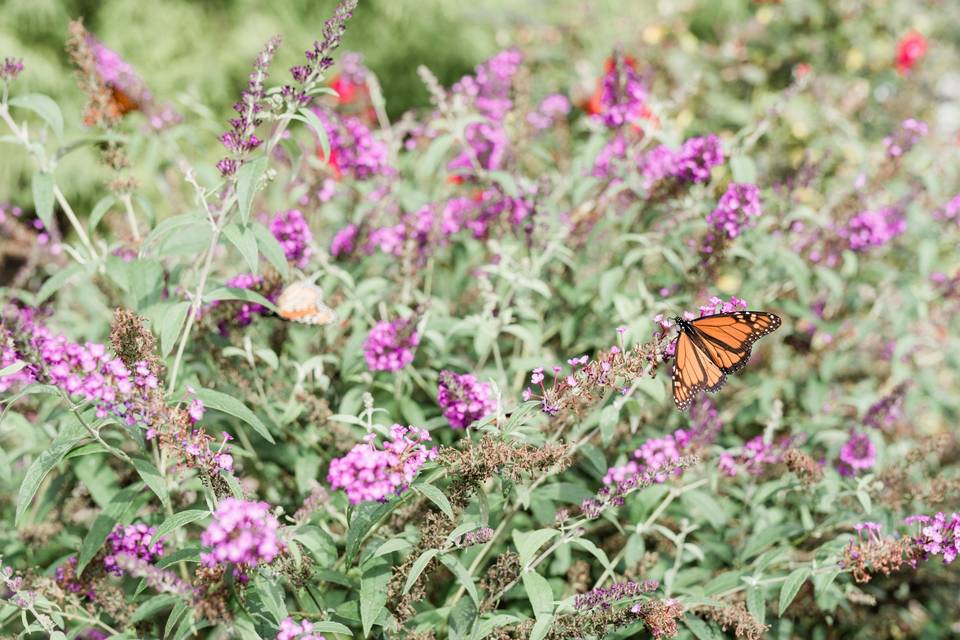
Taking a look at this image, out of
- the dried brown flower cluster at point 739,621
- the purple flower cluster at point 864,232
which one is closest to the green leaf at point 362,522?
the dried brown flower cluster at point 739,621

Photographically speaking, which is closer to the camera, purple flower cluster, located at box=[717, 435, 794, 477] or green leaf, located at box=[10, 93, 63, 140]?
green leaf, located at box=[10, 93, 63, 140]

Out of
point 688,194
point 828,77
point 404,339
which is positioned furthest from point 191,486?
point 828,77

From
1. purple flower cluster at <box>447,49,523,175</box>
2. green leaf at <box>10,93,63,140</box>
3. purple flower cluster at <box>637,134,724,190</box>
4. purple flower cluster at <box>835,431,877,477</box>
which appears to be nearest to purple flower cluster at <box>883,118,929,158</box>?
purple flower cluster at <box>637,134,724,190</box>

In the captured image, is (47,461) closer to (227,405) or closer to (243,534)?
(227,405)

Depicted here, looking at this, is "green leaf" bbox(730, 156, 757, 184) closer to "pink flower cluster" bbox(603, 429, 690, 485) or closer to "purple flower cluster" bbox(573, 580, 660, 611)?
"pink flower cluster" bbox(603, 429, 690, 485)

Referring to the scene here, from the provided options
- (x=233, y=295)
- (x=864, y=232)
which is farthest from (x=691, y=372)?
(x=864, y=232)

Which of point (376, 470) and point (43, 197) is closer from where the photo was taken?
point (376, 470)
